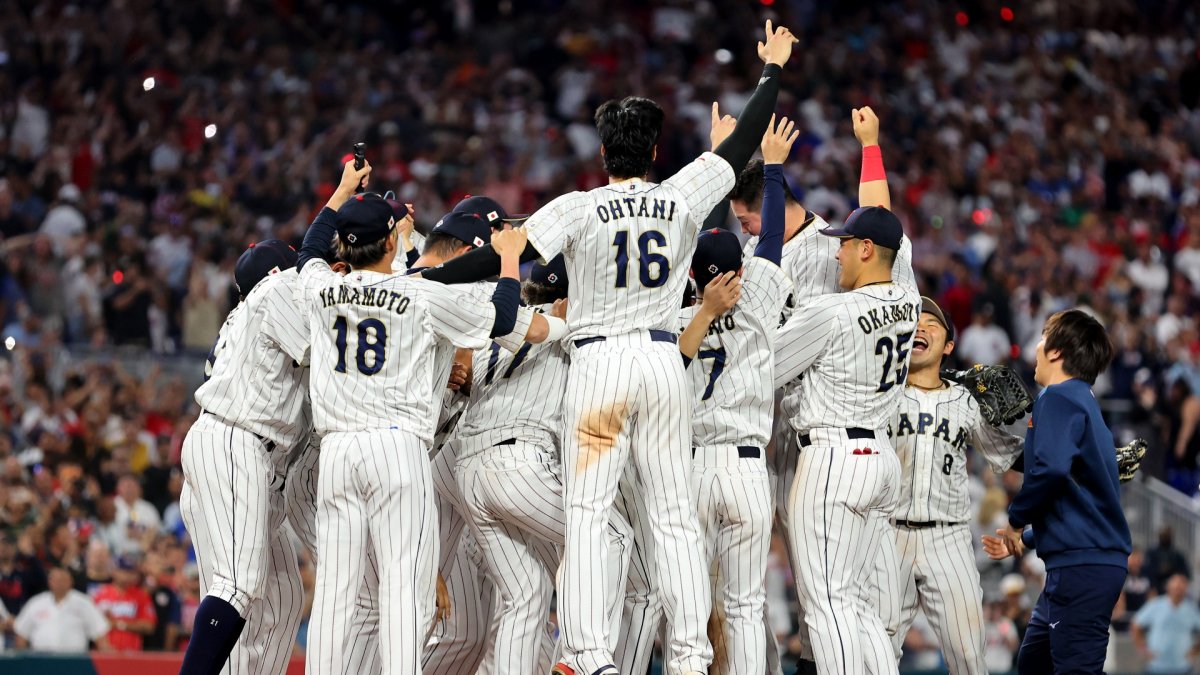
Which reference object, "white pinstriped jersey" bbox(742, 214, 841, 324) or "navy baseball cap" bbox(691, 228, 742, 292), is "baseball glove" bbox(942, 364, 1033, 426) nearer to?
"white pinstriped jersey" bbox(742, 214, 841, 324)

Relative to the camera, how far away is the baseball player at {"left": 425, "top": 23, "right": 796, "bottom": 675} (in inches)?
255

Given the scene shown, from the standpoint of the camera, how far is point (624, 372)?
6.52 m

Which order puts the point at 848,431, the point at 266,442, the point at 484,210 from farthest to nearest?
the point at 484,210
the point at 266,442
the point at 848,431

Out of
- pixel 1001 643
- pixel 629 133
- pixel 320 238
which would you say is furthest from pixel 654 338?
pixel 1001 643

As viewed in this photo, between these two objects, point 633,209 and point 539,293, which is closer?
point 633,209

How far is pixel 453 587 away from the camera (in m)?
7.61

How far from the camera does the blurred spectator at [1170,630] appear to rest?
39.8 feet

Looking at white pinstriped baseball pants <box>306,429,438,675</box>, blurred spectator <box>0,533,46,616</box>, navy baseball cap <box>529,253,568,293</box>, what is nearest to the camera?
white pinstriped baseball pants <box>306,429,438,675</box>

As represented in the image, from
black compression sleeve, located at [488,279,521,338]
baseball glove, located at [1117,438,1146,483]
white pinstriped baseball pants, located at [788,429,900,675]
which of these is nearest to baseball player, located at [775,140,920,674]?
white pinstriped baseball pants, located at [788,429,900,675]

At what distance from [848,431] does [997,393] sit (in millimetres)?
1100

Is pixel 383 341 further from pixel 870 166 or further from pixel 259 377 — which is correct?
pixel 870 166

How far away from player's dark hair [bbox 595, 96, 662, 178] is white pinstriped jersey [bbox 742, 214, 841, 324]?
1.20 metres

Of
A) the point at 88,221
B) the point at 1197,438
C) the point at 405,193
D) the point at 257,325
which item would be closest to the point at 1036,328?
the point at 1197,438

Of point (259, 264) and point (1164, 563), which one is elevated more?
point (259, 264)
